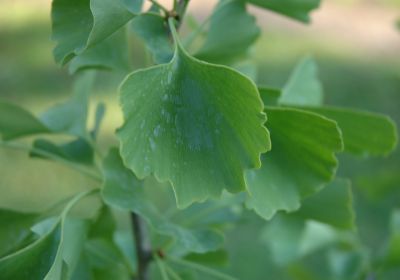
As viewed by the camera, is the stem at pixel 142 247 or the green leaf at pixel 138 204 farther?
the stem at pixel 142 247

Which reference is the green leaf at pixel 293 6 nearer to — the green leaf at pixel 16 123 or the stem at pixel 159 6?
the stem at pixel 159 6

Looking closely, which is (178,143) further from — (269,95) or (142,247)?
(142,247)

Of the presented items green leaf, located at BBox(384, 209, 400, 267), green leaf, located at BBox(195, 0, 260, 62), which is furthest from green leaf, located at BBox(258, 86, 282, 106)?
green leaf, located at BBox(384, 209, 400, 267)

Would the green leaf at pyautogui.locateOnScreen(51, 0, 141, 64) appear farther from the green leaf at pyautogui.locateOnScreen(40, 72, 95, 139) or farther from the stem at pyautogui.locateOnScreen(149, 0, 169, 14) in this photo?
the green leaf at pyautogui.locateOnScreen(40, 72, 95, 139)

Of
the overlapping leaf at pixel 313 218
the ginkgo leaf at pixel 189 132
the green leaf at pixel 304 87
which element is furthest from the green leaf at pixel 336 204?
the ginkgo leaf at pixel 189 132

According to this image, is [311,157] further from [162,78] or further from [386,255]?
[386,255]

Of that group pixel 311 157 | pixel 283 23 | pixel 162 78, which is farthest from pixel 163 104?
pixel 283 23

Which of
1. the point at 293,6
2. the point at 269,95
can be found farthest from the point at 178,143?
the point at 293,6
